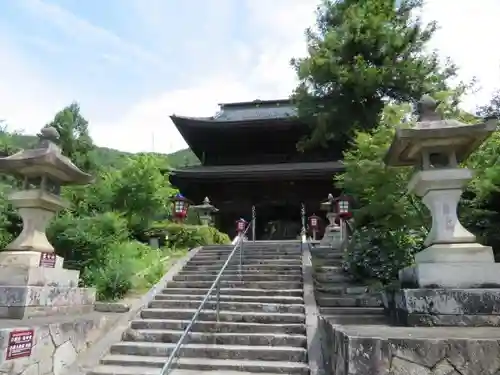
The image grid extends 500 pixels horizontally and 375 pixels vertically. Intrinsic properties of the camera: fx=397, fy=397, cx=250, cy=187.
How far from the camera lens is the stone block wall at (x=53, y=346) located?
429cm

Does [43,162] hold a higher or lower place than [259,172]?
lower

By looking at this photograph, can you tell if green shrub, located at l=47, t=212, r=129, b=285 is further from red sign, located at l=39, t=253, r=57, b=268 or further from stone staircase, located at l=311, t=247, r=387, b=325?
stone staircase, located at l=311, t=247, r=387, b=325

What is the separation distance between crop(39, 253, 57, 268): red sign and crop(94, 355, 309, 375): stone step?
161cm

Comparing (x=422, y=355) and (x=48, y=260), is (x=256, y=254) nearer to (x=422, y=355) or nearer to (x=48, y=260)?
(x=48, y=260)

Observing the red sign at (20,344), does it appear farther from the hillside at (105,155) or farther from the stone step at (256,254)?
the stone step at (256,254)

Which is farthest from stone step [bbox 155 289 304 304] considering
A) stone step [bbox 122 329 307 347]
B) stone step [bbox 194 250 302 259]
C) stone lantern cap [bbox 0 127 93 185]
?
stone lantern cap [bbox 0 127 93 185]

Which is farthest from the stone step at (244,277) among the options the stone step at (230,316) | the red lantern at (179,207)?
the red lantern at (179,207)

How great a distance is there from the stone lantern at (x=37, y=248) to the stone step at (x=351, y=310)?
13.6 ft

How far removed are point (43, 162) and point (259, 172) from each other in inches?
494

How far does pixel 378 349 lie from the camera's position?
3375mm

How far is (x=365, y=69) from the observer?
14750 millimetres

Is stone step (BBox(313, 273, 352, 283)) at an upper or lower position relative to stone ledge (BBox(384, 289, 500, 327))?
upper

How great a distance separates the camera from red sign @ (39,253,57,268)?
5.79 m

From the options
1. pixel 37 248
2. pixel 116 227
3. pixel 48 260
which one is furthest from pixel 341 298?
pixel 116 227
